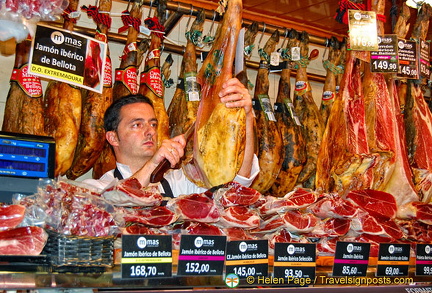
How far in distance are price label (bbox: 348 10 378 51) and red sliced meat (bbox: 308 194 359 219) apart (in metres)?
1.13

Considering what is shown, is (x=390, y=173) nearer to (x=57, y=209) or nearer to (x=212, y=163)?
(x=212, y=163)

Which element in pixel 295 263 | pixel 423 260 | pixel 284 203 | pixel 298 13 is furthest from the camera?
pixel 298 13

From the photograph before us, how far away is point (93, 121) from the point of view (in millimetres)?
3814

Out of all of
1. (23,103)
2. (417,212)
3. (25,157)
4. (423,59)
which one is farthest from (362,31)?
(25,157)

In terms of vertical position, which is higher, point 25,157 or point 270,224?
point 25,157

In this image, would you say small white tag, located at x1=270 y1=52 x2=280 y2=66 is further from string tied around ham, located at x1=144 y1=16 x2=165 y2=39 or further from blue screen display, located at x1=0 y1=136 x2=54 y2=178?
blue screen display, located at x1=0 y1=136 x2=54 y2=178

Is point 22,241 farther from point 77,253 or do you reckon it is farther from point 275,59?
point 275,59

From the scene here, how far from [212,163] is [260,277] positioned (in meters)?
0.75

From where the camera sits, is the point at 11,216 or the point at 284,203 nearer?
the point at 11,216

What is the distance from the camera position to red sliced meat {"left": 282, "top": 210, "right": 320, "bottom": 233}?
2.57m

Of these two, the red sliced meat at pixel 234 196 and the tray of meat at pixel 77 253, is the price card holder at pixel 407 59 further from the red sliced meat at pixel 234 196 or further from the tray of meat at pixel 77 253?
the tray of meat at pixel 77 253

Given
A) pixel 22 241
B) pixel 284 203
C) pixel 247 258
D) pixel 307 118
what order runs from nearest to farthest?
pixel 22 241, pixel 247 258, pixel 284 203, pixel 307 118

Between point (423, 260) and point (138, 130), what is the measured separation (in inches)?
77.6

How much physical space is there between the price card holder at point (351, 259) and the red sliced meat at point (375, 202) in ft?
0.99
